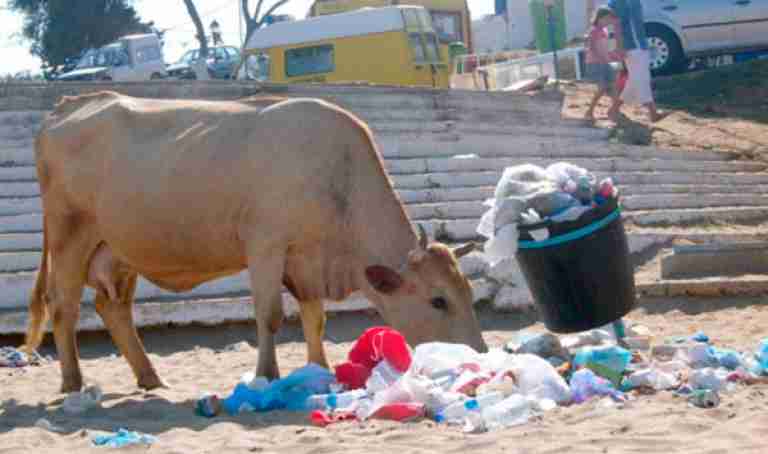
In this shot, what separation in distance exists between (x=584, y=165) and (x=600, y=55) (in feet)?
10.9

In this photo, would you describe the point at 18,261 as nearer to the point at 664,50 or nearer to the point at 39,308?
the point at 39,308

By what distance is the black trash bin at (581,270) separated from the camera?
7.84 m

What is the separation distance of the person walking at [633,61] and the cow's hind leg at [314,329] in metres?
10.1

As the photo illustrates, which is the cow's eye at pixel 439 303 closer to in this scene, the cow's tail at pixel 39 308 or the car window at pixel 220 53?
the cow's tail at pixel 39 308

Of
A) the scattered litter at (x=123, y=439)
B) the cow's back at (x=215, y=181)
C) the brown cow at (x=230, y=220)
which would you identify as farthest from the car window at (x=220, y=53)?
the scattered litter at (x=123, y=439)

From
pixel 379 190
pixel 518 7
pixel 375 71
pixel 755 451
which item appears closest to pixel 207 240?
pixel 379 190

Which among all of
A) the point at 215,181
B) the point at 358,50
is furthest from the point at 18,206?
the point at 358,50

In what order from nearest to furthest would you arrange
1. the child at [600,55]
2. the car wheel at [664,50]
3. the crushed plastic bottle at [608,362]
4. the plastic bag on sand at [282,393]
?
1. the crushed plastic bottle at [608,362]
2. the plastic bag on sand at [282,393]
3. the child at [600,55]
4. the car wheel at [664,50]

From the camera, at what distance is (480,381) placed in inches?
276

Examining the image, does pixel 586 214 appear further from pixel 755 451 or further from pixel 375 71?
pixel 375 71

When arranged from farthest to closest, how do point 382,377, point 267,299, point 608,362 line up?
point 267,299, point 382,377, point 608,362

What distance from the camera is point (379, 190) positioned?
8.24 meters

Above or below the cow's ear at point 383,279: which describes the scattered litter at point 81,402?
below


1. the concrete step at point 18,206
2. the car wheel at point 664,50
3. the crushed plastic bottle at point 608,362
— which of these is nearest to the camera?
the crushed plastic bottle at point 608,362
